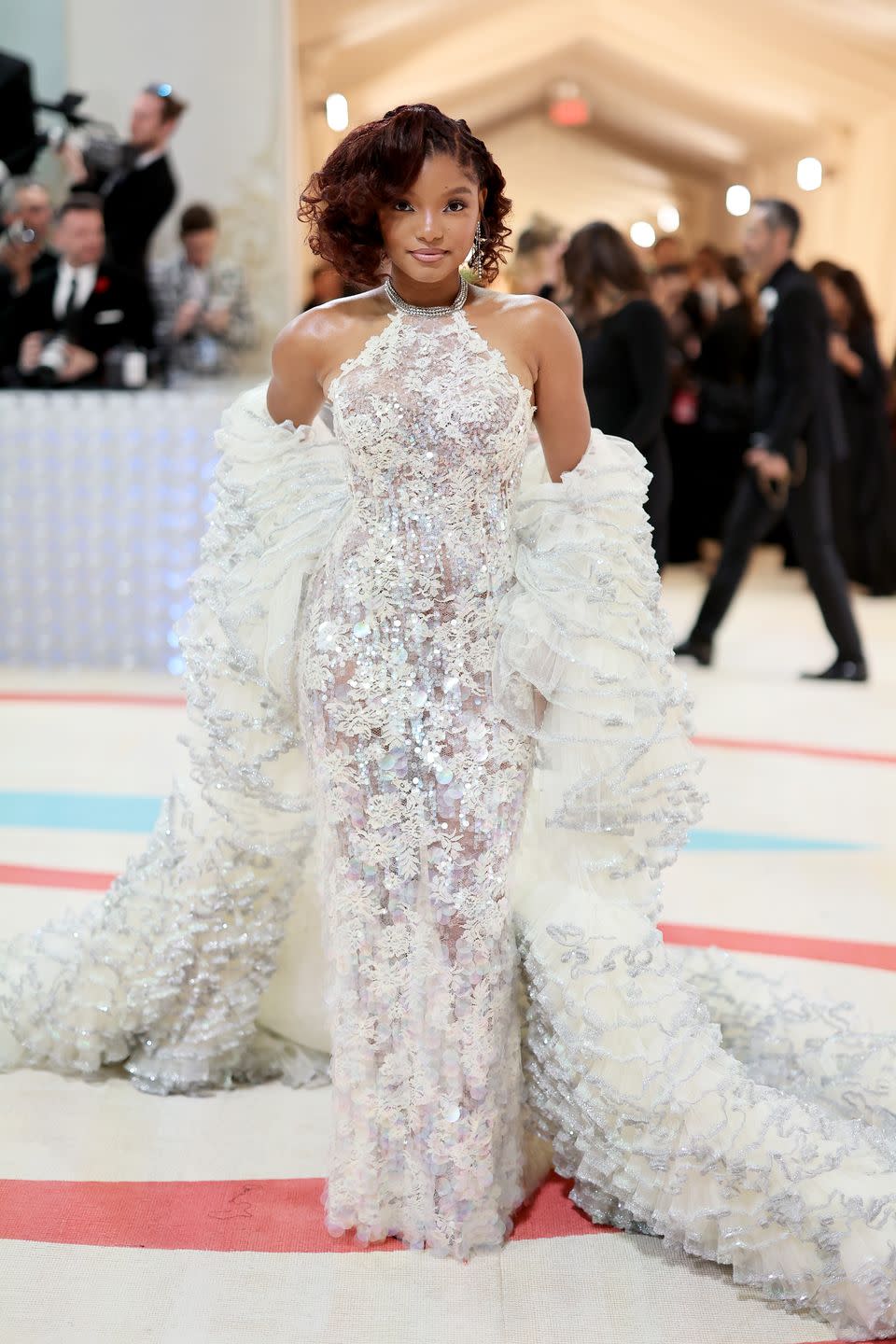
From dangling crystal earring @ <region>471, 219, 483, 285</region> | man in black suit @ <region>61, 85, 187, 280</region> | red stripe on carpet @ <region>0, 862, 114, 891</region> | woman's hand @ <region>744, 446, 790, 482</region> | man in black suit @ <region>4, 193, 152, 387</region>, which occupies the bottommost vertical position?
red stripe on carpet @ <region>0, 862, 114, 891</region>

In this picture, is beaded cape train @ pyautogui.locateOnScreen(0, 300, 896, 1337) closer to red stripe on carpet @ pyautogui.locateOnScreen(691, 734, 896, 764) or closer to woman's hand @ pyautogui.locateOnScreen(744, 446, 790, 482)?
red stripe on carpet @ pyautogui.locateOnScreen(691, 734, 896, 764)

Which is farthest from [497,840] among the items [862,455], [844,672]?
[862,455]

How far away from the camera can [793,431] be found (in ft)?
18.4

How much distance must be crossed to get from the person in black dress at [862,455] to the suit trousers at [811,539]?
2.52 metres

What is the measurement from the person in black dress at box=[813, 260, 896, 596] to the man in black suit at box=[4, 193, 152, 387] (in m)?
3.78

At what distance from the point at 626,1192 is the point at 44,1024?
106cm

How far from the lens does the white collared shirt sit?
5910 millimetres

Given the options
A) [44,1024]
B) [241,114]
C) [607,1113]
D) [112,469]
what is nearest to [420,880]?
[607,1113]

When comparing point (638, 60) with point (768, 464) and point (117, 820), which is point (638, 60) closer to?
point (768, 464)

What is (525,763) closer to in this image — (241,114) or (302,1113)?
(302,1113)

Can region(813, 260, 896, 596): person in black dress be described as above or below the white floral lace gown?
below

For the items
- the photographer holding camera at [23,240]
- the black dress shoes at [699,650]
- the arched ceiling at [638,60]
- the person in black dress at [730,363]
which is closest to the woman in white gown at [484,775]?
the black dress shoes at [699,650]

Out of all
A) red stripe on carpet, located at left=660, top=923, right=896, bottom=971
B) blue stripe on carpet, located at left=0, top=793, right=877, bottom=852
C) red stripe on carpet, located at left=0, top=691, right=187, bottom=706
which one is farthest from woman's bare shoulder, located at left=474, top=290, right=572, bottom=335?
red stripe on carpet, located at left=0, top=691, right=187, bottom=706

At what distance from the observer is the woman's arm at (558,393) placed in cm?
207
